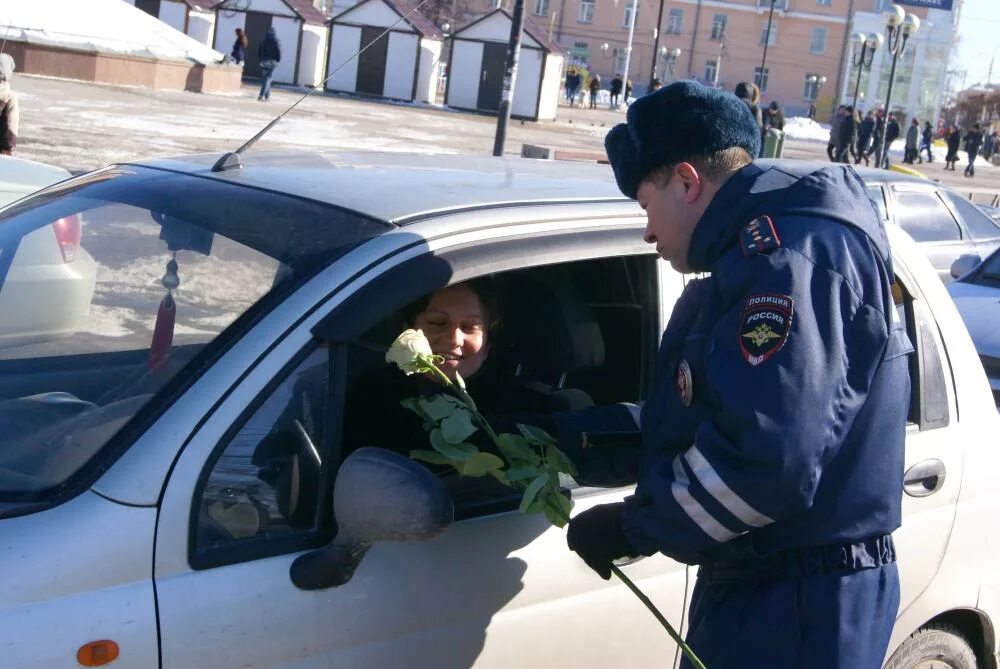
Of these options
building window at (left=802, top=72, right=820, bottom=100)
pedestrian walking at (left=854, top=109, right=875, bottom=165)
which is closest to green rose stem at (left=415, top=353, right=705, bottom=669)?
pedestrian walking at (left=854, top=109, right=875, bottom=165)

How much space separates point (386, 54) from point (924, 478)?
39.9 metres

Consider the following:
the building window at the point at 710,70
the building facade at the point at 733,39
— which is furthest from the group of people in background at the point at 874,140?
the building window at the point at 710,70

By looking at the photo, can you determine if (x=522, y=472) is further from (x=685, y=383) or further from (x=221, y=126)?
(x=221, y=126)

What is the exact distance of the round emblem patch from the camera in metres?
2.15

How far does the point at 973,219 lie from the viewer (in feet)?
37.4

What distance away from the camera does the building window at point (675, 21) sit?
83.1m

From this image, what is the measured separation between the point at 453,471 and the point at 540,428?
0.72 ft

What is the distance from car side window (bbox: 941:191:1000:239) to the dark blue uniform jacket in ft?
31.6

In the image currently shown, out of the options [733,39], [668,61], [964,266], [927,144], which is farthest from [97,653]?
[733,39]

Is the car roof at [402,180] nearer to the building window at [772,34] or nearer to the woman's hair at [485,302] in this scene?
the woman's hair at [485,302]

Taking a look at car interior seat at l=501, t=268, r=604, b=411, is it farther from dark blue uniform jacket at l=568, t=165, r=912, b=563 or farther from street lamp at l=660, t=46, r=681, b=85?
street lamp at l=660, t=46, r=681, b=85

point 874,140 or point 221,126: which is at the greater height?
point 874,140

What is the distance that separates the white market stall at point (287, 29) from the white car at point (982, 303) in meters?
34.6

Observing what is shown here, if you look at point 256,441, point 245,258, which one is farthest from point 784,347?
point 245,258
